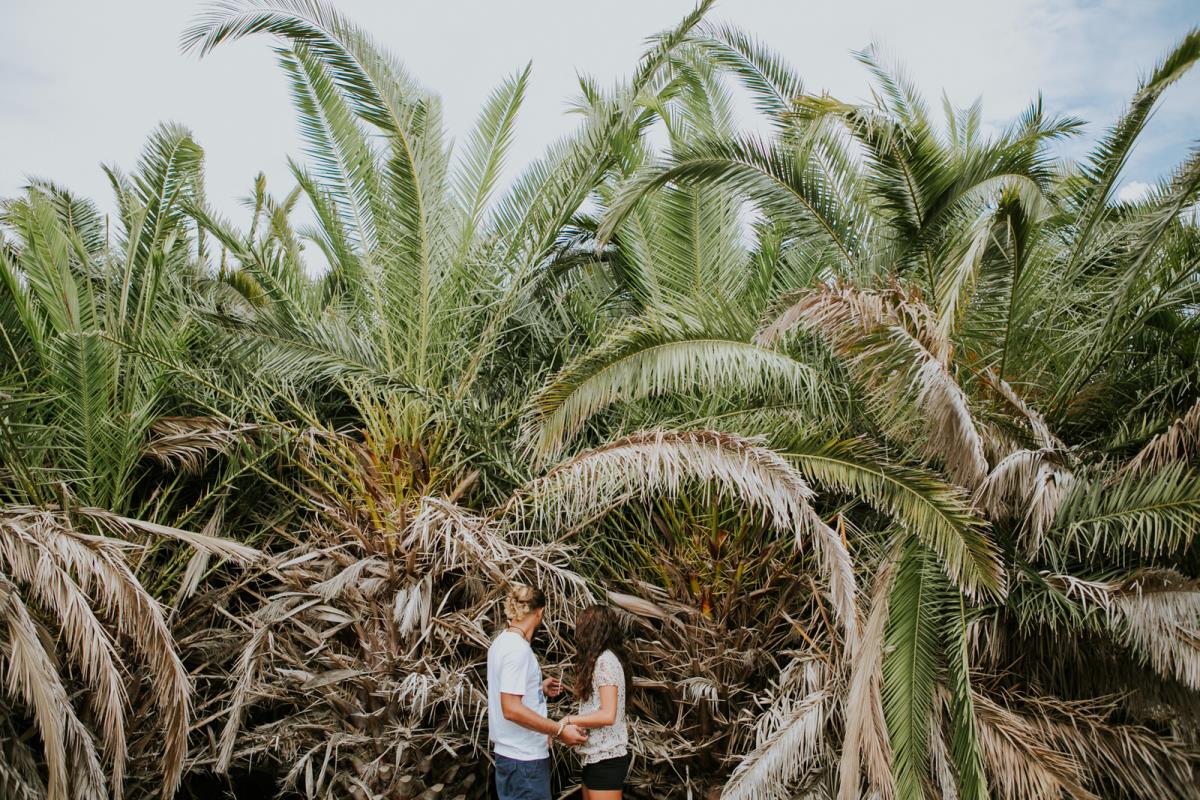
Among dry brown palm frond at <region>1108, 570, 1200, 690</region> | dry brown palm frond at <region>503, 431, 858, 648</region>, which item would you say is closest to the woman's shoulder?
dry brown palm frond at <region>503, 431, 858, 648</region>

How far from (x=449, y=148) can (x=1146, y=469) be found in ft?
18.6

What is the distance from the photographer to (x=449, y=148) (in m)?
8.09

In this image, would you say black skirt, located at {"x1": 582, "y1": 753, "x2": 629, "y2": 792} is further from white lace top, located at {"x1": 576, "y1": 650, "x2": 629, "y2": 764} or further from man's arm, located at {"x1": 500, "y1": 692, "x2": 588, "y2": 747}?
man's arm, located at {"x1": 500, "y1": 692, "x2": 588, "y2": 747}

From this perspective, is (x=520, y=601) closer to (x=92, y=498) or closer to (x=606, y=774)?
(x=606, y=774)

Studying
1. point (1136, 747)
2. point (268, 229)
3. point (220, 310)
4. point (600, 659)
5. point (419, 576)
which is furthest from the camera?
point (268, 229)

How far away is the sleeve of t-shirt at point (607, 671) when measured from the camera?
507 cm

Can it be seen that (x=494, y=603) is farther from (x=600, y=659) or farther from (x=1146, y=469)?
(x=1146, y=469)

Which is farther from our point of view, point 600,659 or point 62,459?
point 62,459

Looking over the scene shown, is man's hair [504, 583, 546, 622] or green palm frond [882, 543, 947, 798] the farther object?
green palm frond [882, 543, 947, 798]

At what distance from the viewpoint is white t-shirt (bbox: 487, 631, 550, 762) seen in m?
4.90

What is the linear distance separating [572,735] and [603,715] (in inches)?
7.3

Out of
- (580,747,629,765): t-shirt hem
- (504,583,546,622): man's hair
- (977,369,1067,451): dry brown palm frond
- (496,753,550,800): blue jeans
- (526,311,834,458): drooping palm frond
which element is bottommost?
(496,753,550,800): blue jeans

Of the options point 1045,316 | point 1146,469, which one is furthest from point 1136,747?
point 1045,316

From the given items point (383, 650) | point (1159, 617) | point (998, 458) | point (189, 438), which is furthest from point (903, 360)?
point (189, 438)
